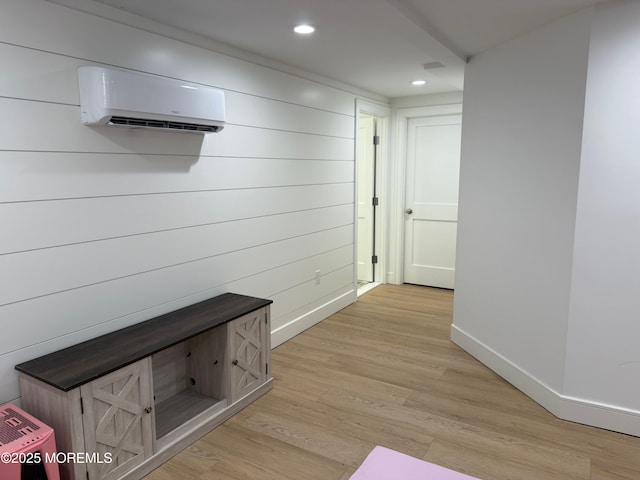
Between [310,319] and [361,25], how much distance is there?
100 inches

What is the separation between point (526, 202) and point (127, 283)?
245cm

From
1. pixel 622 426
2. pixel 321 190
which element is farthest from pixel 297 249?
pixel 622 426

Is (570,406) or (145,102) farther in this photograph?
(570,406)

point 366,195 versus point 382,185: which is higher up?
point 382,185

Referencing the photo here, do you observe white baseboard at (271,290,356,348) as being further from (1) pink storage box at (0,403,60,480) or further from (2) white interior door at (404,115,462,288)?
(1) pink storage box at (0,403,60,480)

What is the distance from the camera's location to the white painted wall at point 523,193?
2574 mm

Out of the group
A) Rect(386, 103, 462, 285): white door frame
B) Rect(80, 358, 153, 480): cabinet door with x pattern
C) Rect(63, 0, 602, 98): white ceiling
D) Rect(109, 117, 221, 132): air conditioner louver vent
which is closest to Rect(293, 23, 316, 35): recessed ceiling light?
Rect(63, 0, 602, 98): white ceiling

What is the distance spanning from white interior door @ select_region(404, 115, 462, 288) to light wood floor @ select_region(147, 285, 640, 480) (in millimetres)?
1928

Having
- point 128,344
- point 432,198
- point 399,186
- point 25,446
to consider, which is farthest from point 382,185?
point 25,446

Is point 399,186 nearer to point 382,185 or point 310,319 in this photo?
point 382,185

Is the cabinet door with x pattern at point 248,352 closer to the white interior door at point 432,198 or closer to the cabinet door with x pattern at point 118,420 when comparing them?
the cabinet door with x pattern at point 118,420

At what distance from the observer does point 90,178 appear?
7.41 feet

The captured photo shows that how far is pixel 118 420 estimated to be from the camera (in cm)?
206

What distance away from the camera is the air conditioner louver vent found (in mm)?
2223
